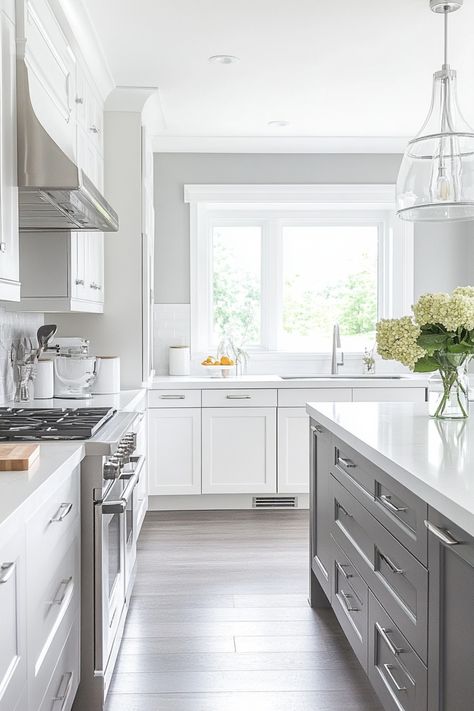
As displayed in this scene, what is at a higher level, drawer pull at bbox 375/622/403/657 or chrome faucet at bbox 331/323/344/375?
chrome faucet at bbox 331/323/344/375

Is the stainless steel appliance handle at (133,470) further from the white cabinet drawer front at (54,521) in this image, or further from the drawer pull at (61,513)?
the drawer pull at (61,513)

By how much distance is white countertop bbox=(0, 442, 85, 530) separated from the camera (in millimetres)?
1504

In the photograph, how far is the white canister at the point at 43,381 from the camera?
12.1 ft

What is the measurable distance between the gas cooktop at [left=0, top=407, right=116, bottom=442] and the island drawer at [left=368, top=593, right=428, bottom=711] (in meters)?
1.07

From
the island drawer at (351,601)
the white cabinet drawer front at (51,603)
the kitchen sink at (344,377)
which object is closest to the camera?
the white cabinet drawer front at (51,603)

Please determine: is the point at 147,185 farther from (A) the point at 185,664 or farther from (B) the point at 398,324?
(A) the point at 185,664

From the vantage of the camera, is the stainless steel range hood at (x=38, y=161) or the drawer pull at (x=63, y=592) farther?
the stainless steel range hood at (x=38, y=161)

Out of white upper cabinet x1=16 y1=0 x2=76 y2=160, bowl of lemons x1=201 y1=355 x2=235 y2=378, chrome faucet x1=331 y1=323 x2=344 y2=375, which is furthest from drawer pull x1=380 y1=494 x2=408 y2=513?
chrome faucet x1=331 y1=323 x2=344 y2=375

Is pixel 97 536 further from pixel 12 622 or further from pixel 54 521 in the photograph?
pixel 12 622

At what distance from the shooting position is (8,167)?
2.38m

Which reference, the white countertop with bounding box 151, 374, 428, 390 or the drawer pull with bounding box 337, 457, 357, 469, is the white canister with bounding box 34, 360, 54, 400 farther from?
the drawer pull with bounding box 337, 457, 357, 469

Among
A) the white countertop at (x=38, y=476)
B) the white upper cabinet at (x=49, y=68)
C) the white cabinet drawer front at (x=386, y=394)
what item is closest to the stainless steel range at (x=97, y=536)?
the white countertop at (x=38, y=476)

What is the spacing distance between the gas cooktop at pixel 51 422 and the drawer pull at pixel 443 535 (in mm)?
1224

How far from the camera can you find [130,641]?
9.48ft
